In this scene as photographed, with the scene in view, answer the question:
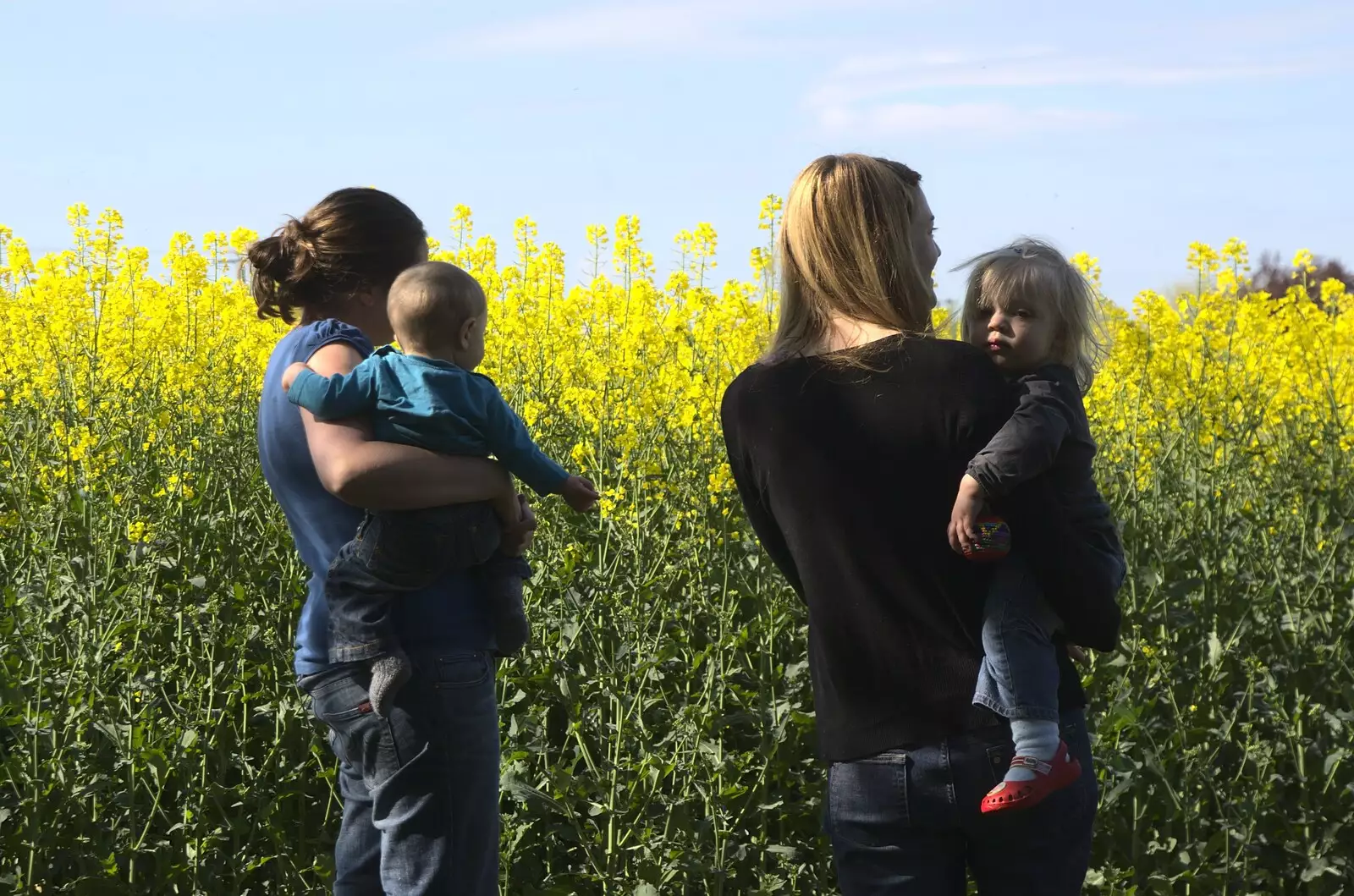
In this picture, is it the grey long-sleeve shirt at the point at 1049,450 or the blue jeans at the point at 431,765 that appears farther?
the blue jeans at the point at 431,765

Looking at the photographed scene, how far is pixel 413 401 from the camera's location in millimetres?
2176

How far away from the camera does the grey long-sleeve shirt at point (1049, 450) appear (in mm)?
1769

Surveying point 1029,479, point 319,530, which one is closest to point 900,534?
point 1029,479

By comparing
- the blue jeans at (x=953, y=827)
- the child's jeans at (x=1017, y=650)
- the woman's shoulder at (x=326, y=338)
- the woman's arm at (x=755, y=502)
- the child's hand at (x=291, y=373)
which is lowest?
the blue jeans at (x=953, y=827)

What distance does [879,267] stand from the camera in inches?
74.7

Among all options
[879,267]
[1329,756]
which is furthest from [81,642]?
[1329,756]

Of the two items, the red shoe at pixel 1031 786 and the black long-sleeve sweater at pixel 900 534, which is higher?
the black long-sleeve sweater at pixel 900 534

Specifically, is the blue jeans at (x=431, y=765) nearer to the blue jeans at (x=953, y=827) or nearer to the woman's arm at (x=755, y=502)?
the woman's arm at (x=755, y=502)

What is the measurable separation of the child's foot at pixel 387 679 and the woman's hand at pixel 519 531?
0.25 meters

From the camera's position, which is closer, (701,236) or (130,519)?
(130,519)

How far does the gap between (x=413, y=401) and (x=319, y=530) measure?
0.29 metres

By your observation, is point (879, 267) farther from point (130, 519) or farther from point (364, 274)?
point (130, 519)

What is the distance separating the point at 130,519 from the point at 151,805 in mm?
817

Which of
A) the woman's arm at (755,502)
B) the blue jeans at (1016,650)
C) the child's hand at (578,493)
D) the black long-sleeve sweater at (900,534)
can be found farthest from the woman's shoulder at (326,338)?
the blue jeans at (1016,650)
